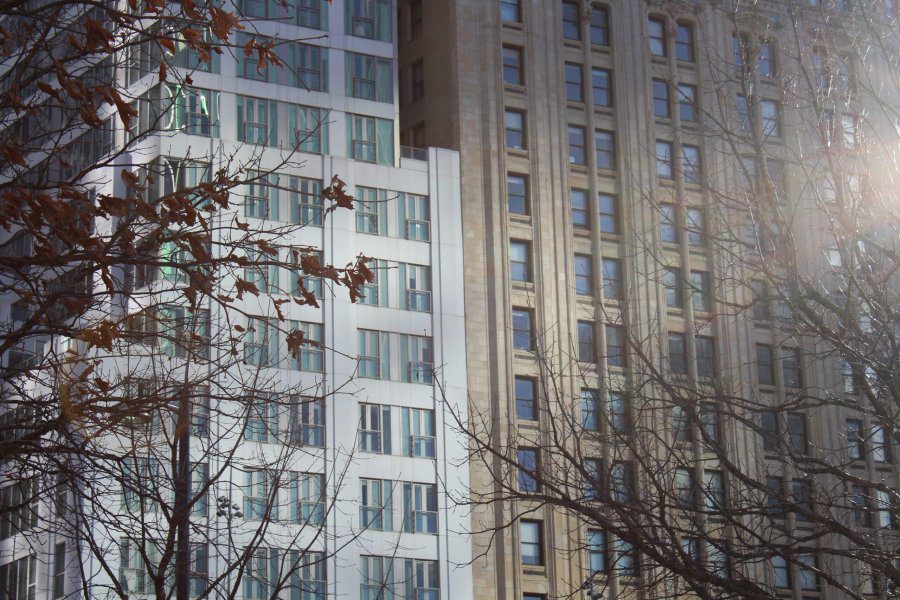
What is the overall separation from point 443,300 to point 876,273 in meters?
48.5

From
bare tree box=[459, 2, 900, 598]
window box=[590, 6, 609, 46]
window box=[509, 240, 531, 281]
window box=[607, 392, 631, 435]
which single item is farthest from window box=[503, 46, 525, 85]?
window box=[607, 392, 631, 435]

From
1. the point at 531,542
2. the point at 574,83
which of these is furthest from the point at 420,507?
the point at 574,83

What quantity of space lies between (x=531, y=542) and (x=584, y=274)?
12580 millimetres

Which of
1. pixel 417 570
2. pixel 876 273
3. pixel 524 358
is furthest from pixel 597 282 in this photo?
pixel 876 273

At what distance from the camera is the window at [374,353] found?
63.9m

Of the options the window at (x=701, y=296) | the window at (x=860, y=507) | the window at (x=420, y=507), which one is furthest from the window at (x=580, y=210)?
the window at (x=860, y=507)

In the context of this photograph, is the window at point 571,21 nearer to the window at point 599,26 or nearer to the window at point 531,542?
the window at point 599,26

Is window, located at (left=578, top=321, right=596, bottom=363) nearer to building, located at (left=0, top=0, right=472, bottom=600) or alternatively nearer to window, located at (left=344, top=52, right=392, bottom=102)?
building, located at (left=0, top=0, right=472, bottom=600)

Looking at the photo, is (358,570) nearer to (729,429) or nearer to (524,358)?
(524,358)

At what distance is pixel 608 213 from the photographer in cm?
7231

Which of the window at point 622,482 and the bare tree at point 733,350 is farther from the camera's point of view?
the window at point 622,482

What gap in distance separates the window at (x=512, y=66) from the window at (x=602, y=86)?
3.65 metres

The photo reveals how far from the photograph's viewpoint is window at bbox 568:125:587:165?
2847 inches

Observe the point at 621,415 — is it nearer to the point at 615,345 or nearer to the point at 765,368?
the point at 615,345
